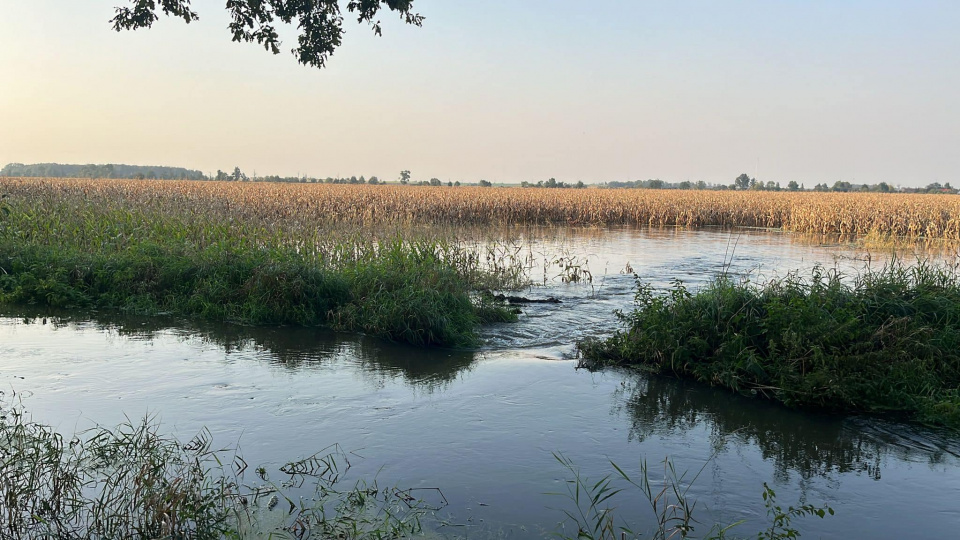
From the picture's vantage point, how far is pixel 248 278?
11383 mm

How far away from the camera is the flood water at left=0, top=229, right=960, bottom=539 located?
529 cm

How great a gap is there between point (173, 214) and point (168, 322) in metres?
6.90

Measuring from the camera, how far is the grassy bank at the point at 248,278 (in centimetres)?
1033

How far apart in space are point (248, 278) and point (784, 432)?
8.10m

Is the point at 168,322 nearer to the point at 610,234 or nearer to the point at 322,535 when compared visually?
the point at 322,535

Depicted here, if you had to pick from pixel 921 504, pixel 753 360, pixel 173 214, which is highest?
pixel 173 214

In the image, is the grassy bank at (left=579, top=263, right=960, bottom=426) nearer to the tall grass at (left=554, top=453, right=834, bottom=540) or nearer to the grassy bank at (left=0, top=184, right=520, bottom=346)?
the tall grass at (left=554, top=453, right=834, bottom=540)

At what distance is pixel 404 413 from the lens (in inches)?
277

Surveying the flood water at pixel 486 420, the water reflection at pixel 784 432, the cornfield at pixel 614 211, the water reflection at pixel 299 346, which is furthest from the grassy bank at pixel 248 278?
the cornfield at pixel 614 211

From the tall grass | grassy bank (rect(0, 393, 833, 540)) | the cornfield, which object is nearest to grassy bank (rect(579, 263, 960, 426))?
the tall grass

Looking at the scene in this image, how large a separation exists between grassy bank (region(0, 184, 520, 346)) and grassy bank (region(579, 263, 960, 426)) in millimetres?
2573

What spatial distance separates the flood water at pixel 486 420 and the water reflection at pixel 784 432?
25 mm

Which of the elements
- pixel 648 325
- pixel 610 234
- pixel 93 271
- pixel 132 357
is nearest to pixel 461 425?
pixel 648 325

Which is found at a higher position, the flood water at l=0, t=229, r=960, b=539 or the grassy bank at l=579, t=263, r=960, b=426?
the grassy bank at l=579, t=263, r=960, b=426
